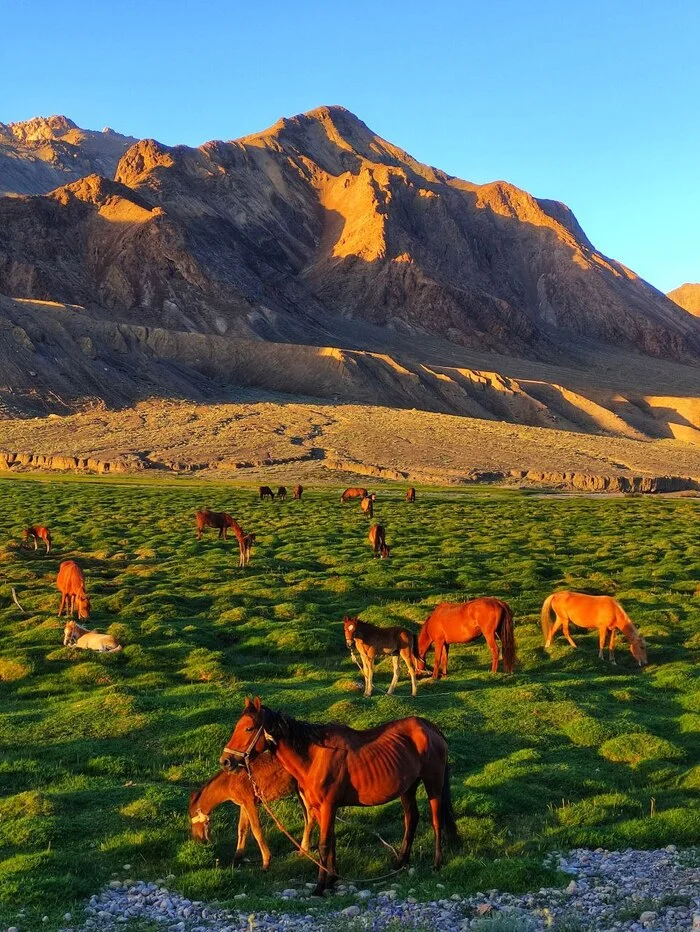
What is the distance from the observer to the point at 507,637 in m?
17.4

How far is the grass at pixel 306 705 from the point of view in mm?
9766

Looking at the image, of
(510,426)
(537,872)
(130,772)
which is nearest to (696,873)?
(537,872)

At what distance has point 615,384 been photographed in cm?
18400

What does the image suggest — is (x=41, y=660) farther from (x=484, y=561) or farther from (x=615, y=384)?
(x=615, y=384)

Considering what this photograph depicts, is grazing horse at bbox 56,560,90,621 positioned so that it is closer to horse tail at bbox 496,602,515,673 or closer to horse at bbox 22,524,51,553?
horse at bbox 22,524,51,553

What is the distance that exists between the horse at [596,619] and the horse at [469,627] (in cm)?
256

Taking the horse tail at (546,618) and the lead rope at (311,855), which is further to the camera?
the horse tail at (546,618)

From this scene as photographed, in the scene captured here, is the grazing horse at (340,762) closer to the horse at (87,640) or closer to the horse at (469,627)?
the horse at (469,627)

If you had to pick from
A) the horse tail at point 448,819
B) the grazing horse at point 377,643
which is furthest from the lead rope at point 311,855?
the grazing horse at point 377,643

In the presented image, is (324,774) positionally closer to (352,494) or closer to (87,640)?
(87,640)

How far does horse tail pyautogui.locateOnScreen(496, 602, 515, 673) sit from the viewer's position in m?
17.3

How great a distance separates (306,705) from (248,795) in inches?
200

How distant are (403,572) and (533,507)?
103 feet

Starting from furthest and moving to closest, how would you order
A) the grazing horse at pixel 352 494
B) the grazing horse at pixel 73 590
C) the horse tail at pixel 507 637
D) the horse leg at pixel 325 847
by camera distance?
the grazing horse at pixel 352 494, the grazing horse at pixel 73 590, the horse tail at pixel 507 637, the horse leg at pixel 325 847
